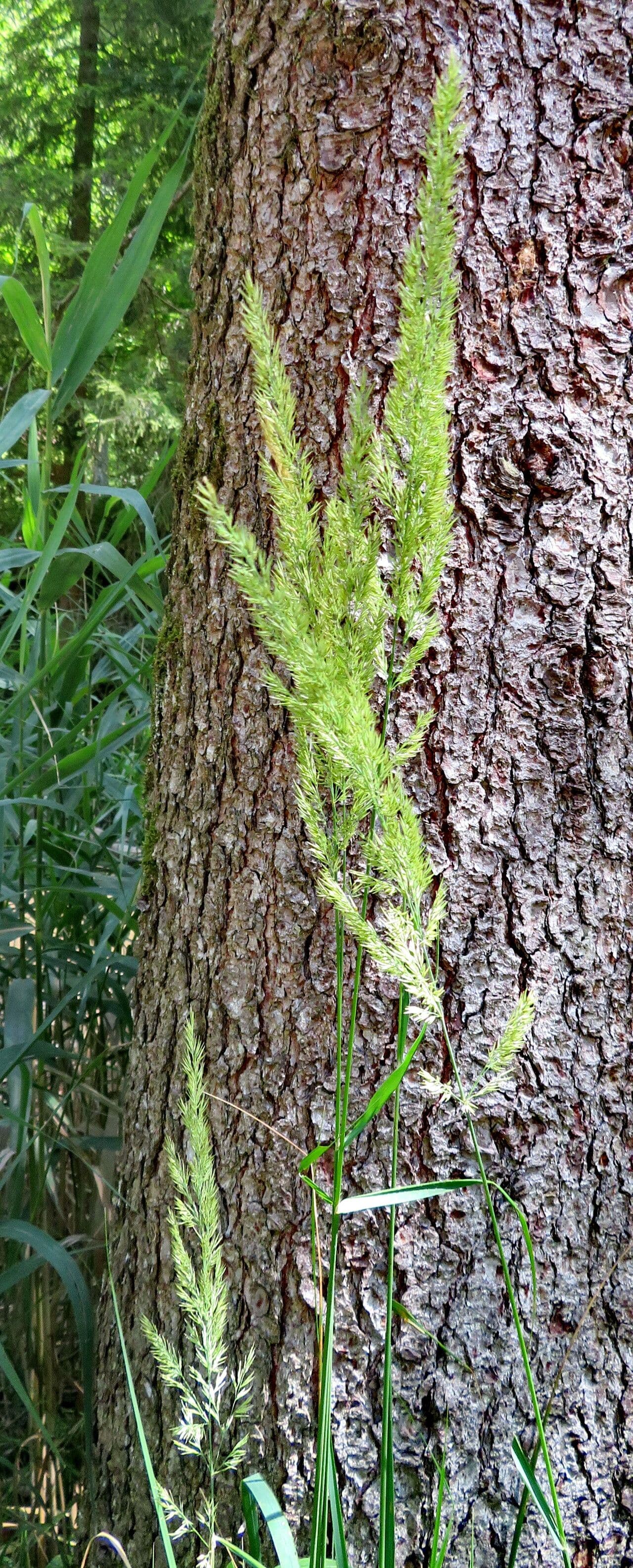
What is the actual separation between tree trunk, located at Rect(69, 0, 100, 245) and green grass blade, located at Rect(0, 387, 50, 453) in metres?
4.46

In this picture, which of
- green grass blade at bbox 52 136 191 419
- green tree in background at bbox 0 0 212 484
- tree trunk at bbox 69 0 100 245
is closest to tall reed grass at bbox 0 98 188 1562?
green grass blade at bbox 52 136 191 419

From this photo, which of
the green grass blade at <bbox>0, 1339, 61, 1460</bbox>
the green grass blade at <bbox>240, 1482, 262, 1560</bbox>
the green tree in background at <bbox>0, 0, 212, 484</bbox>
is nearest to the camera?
the green grass blade at <bbox>240, 1482, 262, 1560</bbox>

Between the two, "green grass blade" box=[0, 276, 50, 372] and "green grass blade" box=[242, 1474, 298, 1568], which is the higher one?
"green grass blade" box=[0, 276, 50, 372]

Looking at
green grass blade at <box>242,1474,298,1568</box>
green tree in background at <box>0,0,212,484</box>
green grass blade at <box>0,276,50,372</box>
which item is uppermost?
green tree in background at <box>0,0,212,484</box>

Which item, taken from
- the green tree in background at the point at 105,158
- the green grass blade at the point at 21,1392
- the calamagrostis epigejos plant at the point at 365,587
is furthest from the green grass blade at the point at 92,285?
the green tree in background at the point at 105,158

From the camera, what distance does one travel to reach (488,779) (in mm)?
1019

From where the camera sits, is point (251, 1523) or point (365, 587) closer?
point (365, 587)

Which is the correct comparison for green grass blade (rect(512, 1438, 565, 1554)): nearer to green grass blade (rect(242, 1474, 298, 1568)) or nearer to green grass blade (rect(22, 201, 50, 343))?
green grass blade (rect(242, 1474, 298, 1568))

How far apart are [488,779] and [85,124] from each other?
5.95 meters

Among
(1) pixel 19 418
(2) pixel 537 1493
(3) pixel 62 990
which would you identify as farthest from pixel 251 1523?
(1) pixel 19 418

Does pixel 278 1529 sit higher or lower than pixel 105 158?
lower

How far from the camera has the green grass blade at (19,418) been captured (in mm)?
1210

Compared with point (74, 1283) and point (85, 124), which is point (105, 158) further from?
point (74, 1283)

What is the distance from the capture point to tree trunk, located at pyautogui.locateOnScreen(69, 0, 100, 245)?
206 inches
